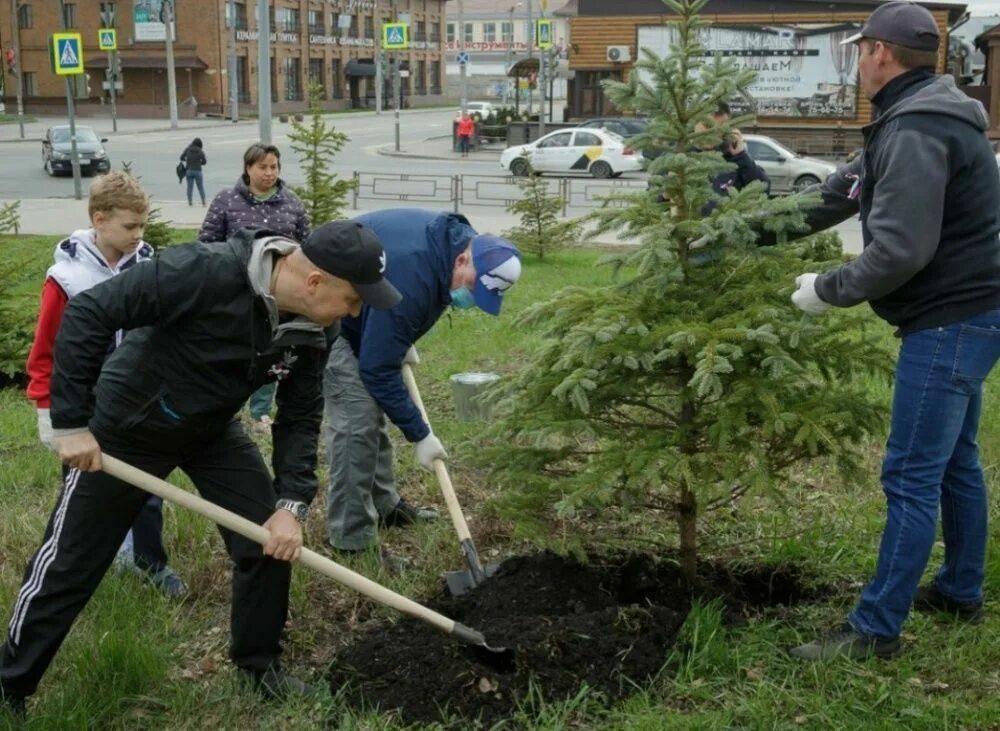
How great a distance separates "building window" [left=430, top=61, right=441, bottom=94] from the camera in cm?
8725

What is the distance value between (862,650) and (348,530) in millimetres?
2163

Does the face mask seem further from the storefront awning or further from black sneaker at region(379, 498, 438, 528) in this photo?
the storefront awning

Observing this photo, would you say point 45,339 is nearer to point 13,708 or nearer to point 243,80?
point 13,708

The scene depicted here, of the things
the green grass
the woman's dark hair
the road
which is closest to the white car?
the road

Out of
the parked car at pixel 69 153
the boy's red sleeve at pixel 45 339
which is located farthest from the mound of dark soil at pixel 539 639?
the parked car at pixel 69 153

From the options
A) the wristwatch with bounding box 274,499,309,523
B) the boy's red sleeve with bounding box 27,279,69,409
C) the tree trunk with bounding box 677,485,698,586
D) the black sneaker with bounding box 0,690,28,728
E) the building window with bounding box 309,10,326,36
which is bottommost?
the black sneaker with bounding box 0,690,28,728

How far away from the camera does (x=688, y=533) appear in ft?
14.9

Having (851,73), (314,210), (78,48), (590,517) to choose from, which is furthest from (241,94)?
(590,517)

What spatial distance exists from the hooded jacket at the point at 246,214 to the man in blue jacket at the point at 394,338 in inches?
80.7

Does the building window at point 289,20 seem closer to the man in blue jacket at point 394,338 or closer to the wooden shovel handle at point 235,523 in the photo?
the man in blue jacket at point 394,338

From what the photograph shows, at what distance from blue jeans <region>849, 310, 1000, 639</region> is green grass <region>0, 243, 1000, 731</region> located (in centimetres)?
24

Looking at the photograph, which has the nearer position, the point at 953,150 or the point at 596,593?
the point at 953,150

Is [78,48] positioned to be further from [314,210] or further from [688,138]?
[688,138]

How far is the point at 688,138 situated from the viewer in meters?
4.14
